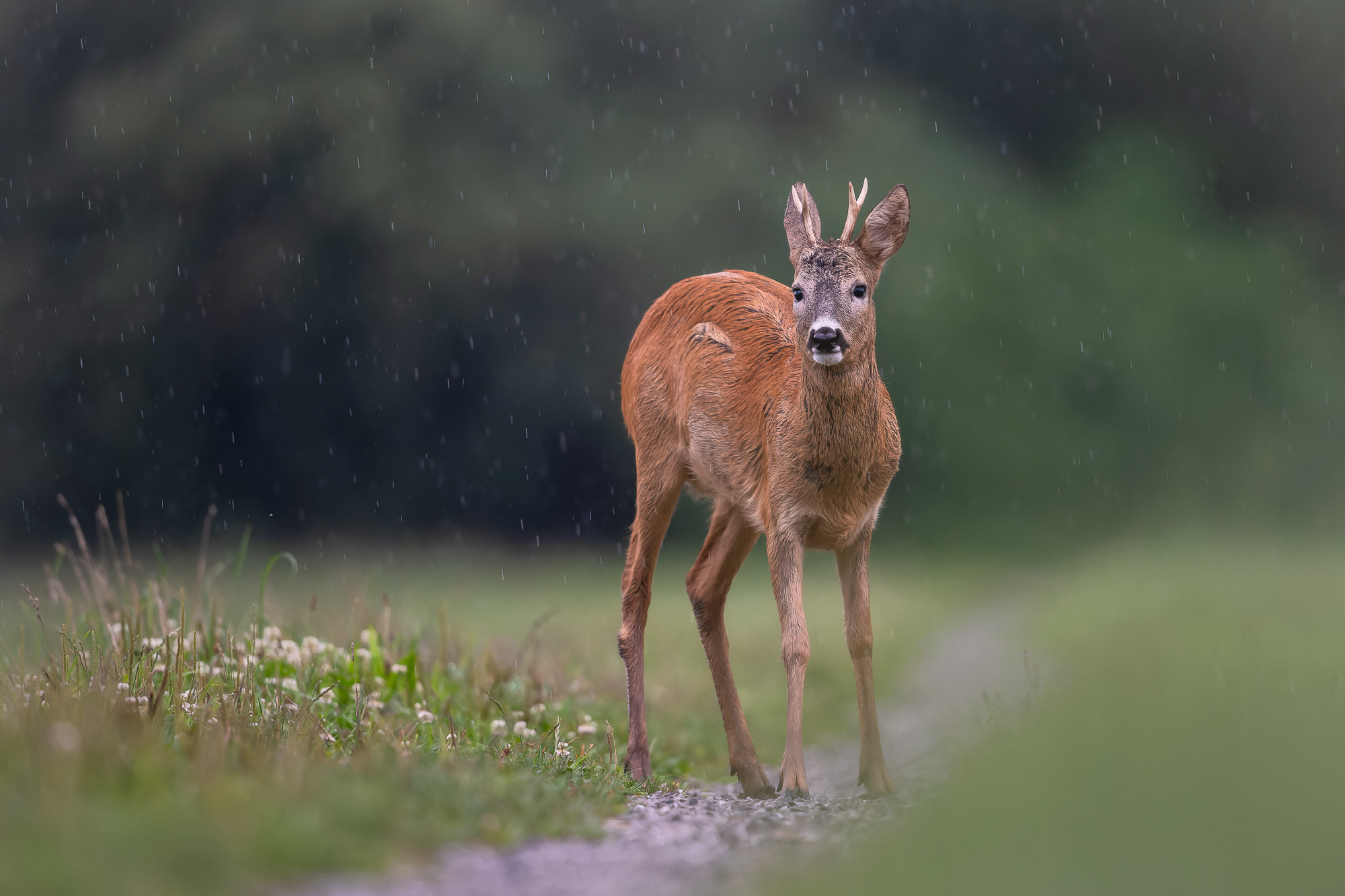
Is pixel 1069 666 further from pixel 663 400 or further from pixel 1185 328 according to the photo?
pixel 1185 328

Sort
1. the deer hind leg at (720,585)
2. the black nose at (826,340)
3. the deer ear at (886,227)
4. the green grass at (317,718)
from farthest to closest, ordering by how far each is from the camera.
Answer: the deer hind leg at (720,585), the deer ear at (886,227), the black nose at (826,340), the green grass at (317,718)

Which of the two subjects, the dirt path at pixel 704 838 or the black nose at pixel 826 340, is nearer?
the dirt path at pixel 704 838

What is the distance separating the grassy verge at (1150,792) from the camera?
300 centimetres

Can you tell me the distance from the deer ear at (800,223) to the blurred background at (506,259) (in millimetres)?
11261

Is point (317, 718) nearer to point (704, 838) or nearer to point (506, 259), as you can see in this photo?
point (704, 838)

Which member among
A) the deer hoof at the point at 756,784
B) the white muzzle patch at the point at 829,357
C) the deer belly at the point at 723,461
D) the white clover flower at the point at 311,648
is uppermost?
the white muzzle patch at the point at 829,357

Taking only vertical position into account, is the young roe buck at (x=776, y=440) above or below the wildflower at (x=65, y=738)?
above

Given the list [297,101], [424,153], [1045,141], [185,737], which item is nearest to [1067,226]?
[1045,141]

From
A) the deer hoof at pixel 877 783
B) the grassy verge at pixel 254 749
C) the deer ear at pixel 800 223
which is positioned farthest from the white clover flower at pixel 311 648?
the deer ear at pixel 800 223

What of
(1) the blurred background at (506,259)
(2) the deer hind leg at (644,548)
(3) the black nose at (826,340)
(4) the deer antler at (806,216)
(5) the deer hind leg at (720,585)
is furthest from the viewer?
(1) the blurred background at (506,259)

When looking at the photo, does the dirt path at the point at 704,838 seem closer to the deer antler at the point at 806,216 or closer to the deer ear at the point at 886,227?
the deer ear at the point at 886,227

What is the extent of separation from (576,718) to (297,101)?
14207 mm

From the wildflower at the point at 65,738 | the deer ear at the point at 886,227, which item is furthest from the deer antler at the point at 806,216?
the wildflower at the point at 65,738

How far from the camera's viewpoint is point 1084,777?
347 cm
